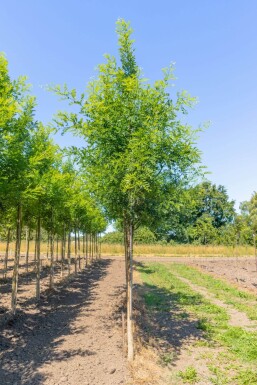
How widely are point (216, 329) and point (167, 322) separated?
1.97 metres

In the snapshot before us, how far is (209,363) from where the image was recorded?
8969 millimetres

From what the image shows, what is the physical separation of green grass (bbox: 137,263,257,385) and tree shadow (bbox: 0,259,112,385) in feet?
11.9

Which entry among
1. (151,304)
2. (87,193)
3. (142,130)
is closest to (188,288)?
(151,304)

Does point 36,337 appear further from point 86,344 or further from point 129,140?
point 129,140

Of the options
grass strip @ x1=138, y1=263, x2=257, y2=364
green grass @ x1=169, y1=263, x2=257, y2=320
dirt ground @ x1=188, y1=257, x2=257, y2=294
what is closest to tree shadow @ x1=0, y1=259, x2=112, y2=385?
grass strip @ x1=138, y1=263, x2=257, y2=364

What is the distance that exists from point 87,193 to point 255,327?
823 centimetres

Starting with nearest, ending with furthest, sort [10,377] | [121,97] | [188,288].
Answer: [10,377], [121,97], [188,288]

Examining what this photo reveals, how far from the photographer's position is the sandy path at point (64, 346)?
7.68 meters

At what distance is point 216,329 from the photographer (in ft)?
40.1

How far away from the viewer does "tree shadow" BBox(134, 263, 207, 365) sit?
1041 cm

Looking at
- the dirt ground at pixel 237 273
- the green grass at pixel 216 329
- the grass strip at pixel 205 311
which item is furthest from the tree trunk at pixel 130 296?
the dirt ground at pixel 237 273

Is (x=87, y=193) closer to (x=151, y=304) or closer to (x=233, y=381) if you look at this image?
(x=233, y=381)

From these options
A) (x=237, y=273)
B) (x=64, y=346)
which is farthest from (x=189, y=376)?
(x=237, y=273)

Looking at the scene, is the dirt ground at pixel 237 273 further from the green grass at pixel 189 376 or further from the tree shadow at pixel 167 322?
the green grass at pixel 189 376
